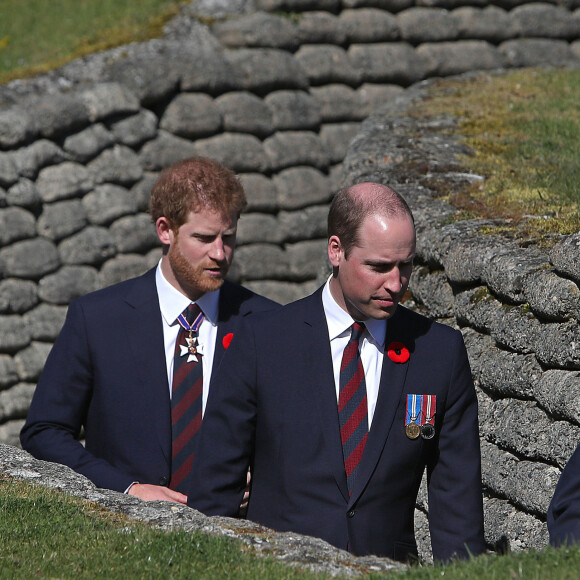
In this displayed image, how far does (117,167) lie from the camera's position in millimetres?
9102

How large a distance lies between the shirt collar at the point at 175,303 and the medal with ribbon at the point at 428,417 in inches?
45.4

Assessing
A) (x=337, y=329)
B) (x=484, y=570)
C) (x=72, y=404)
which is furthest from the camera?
(x=72, y=404)

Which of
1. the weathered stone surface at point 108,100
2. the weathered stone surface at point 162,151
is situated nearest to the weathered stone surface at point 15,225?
the weathered stone surface at point 108,100

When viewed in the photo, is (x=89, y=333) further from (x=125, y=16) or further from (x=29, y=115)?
(x=125, y=16)

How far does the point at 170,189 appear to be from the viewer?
4.29m

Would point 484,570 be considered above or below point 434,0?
below

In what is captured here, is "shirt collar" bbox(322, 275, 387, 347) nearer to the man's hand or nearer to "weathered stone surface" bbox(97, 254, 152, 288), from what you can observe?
the man's hand

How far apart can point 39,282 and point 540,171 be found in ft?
15.3

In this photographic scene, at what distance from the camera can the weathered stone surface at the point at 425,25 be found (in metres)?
10.5

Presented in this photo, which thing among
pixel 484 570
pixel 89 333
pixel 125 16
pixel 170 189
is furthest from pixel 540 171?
pixel 125 16

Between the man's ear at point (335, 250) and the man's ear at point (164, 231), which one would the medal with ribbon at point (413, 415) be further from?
the man's ear at point (164, 231)

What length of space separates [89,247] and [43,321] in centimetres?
77

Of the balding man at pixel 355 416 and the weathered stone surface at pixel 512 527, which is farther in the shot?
the weathered stone surface at pixel 512 527

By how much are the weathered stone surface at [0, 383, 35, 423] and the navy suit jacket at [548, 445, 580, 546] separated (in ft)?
20.2
